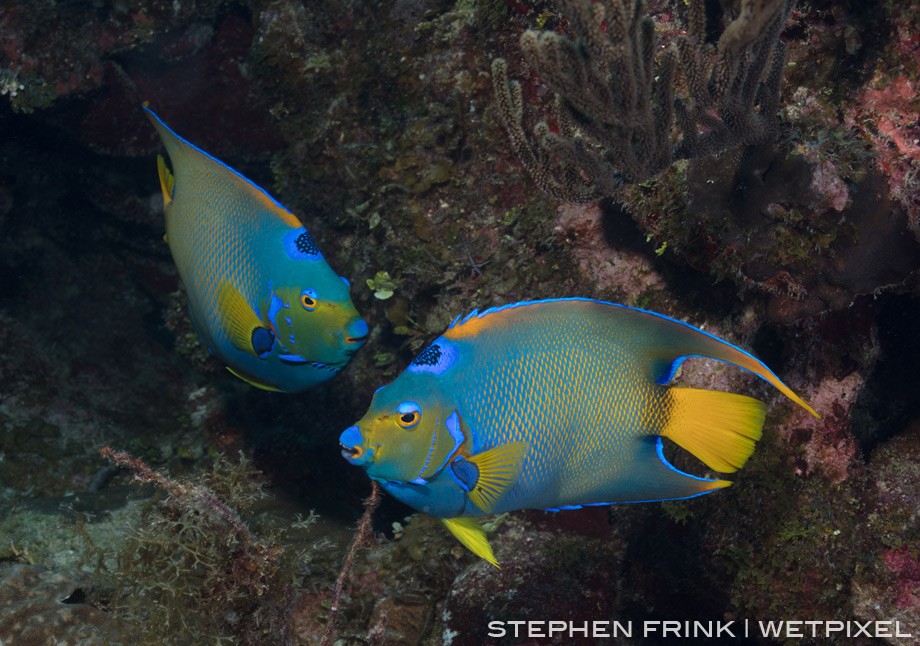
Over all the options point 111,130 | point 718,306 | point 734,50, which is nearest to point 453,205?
point 718,306

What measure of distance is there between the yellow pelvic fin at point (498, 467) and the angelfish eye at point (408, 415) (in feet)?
0.73

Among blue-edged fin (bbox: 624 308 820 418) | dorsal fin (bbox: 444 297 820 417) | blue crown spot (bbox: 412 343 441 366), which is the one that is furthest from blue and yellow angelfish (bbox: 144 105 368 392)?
blue-edged fin (bbox: 624 308 820 418)

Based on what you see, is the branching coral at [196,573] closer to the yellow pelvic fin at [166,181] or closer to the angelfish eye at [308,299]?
the angelfish eye at [308,299]

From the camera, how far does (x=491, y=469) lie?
6.24 feet

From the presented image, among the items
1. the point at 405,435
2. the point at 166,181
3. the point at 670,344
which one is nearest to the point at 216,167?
the point at 166,181

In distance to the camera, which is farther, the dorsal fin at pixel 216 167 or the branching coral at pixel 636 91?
the dorsal fin at pixel 216 167

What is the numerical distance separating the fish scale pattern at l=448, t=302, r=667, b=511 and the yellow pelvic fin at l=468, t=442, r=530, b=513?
0.02 metres

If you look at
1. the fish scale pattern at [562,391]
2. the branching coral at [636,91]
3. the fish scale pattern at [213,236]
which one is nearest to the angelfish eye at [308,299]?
the fish scale pattern at [213,236]

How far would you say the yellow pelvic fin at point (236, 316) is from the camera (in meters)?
2.58

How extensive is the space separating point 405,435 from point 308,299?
2.78 ft

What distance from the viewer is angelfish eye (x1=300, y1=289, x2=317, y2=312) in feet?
7.91

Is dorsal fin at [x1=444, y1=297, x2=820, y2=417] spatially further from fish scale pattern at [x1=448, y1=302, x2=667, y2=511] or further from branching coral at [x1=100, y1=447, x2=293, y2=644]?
A: branching coral at [x1=100, y1=447, x2=293, y2=644]

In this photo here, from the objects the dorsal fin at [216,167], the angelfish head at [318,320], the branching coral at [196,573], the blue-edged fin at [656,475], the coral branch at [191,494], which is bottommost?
the branching coral at [196,573]

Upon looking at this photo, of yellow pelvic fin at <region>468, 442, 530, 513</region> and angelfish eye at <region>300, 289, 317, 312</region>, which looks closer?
yellow pelvic fin at <region>468, 442, 530, 513</region>
